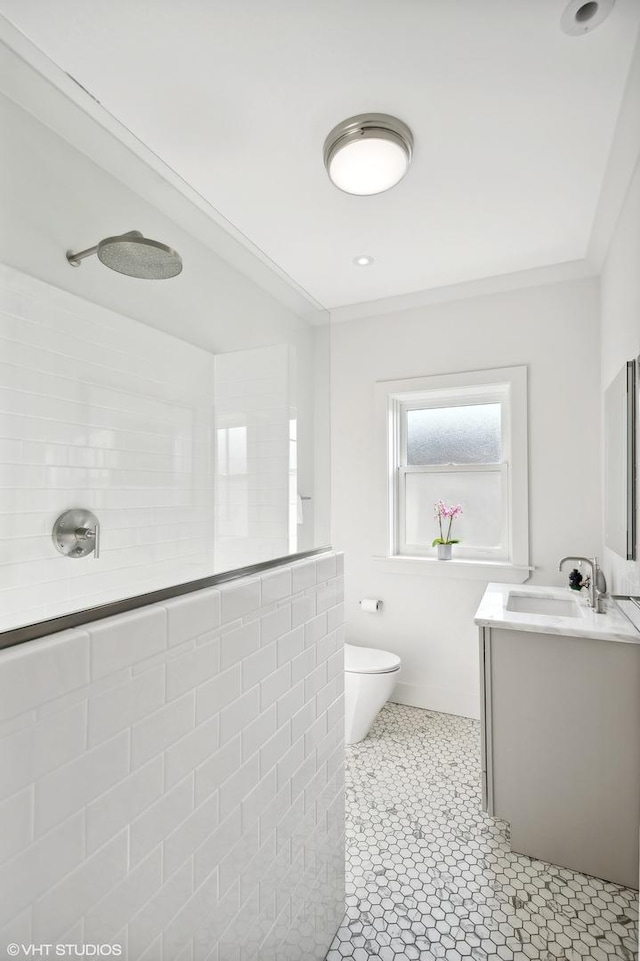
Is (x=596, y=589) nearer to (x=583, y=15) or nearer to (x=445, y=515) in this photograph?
(x=445, y=515)

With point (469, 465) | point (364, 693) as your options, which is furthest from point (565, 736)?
point (469, 465)

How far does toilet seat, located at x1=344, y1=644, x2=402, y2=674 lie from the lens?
2428mm

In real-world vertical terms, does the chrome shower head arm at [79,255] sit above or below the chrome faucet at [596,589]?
above

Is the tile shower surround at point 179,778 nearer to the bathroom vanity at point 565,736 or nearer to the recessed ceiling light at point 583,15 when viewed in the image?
the bathroom vanity at point 565,736

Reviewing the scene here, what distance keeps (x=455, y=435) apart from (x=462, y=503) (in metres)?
0.43

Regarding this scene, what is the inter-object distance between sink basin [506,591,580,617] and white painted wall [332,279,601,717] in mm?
305

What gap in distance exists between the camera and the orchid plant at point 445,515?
290 centimetres

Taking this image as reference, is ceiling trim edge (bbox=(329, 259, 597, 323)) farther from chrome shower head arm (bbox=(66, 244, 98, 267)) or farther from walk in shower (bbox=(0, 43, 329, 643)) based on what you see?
chrome shower head arm (bbox=(66, 244, 98, 267))

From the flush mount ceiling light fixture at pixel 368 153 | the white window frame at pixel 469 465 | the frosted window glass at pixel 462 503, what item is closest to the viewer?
the flush mount ceiling light fixture at pixel 368 153

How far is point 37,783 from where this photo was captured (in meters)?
0.55

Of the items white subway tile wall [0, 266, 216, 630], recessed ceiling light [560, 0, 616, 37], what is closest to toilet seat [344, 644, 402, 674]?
white subway tile wall [0, 266, 216, 630]

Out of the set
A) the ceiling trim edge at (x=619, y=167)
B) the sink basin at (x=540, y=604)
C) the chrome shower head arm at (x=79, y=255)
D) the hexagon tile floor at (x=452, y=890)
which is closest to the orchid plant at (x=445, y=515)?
the sink basin at (x=540, y=604)

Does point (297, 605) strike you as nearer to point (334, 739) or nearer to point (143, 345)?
point (334, 739)

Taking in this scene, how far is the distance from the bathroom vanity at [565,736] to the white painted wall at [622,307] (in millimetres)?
210
